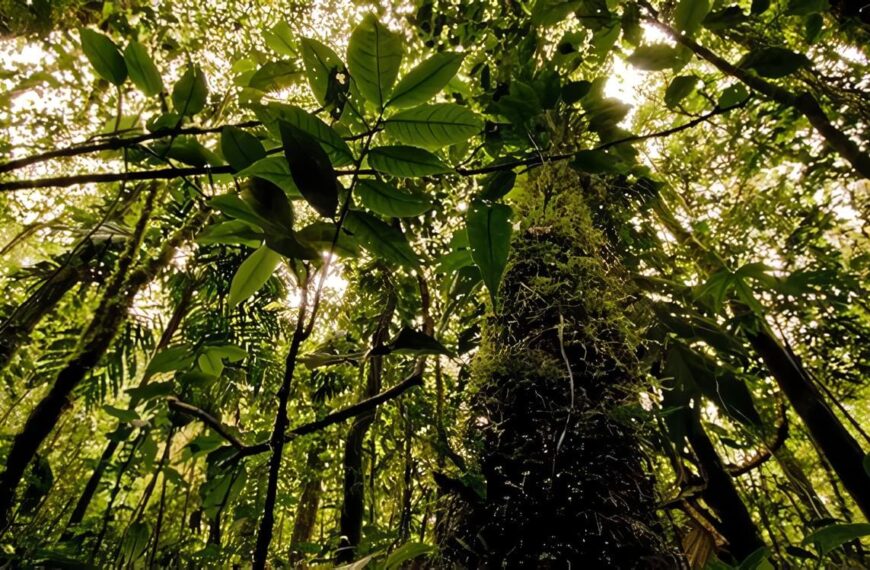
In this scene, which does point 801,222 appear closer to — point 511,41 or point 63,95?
point 511,41

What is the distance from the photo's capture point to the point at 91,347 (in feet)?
5.30

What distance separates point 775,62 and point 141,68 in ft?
3.00

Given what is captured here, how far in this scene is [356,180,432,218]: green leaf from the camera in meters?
0.52

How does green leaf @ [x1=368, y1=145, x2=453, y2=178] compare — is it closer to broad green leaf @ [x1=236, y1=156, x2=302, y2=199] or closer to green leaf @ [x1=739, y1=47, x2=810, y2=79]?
broad green leaf @ [x1=236, y1=156, x2=302, y2=199]

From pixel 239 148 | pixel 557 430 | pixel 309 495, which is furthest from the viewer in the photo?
pixel 309 495

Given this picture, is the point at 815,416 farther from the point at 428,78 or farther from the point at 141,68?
the point at 141,68

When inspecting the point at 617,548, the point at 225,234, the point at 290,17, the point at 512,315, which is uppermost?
the point at 290,17

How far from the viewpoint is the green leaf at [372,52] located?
1.50ft

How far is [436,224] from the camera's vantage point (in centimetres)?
187

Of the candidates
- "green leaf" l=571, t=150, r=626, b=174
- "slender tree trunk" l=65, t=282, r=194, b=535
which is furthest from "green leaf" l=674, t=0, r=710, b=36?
"slender tree trunk" l=65, t=282, r=194, b=535

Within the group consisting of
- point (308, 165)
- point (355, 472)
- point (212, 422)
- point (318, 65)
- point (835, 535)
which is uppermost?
point (318, 65)

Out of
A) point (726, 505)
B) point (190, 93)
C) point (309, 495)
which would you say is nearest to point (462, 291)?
point (190, 93)

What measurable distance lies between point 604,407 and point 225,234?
2.16ft

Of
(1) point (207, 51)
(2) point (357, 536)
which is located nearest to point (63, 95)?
(1) point (207, 51)
